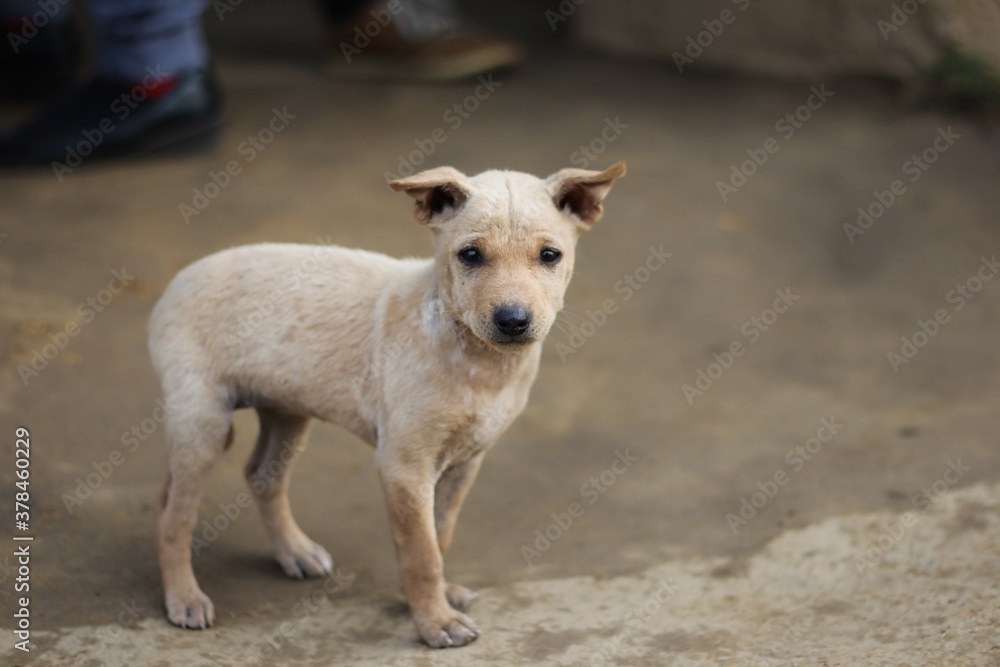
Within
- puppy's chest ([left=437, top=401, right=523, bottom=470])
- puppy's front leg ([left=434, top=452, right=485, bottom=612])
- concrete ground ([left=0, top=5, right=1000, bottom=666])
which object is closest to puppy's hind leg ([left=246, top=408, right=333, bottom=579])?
concrete ground ([left=0, top=5, right=1000, bottom=666])

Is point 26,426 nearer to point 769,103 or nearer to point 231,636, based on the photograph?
point 231,636

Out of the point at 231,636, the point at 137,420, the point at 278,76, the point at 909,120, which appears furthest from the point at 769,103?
the point at 231,636

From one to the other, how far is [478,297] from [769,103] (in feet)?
20.5

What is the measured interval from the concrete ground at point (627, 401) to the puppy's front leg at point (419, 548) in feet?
0.35

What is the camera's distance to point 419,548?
4.09 metres

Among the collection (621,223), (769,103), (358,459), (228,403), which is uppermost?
(769,103)

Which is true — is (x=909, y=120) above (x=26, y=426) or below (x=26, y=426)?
above

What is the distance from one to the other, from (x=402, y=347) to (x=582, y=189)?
36.0 inches

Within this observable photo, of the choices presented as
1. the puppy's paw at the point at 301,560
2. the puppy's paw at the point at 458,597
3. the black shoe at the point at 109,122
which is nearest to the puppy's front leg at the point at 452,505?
the puppy's paw at the point at 458,597

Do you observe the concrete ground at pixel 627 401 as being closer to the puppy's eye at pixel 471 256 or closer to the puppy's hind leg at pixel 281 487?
the puppy's hind leg at pixel 281 487

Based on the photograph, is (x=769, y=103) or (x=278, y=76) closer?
(x=769, y=103)

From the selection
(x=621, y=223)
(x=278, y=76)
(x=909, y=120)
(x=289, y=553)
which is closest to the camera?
(x=289, y=553)

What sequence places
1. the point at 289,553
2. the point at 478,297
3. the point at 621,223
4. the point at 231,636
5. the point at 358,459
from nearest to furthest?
the point at 478,297, the point at 231,636, the point at 289,553, the point at 358,459, the point at 621,223

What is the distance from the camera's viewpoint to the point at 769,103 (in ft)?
30.3
